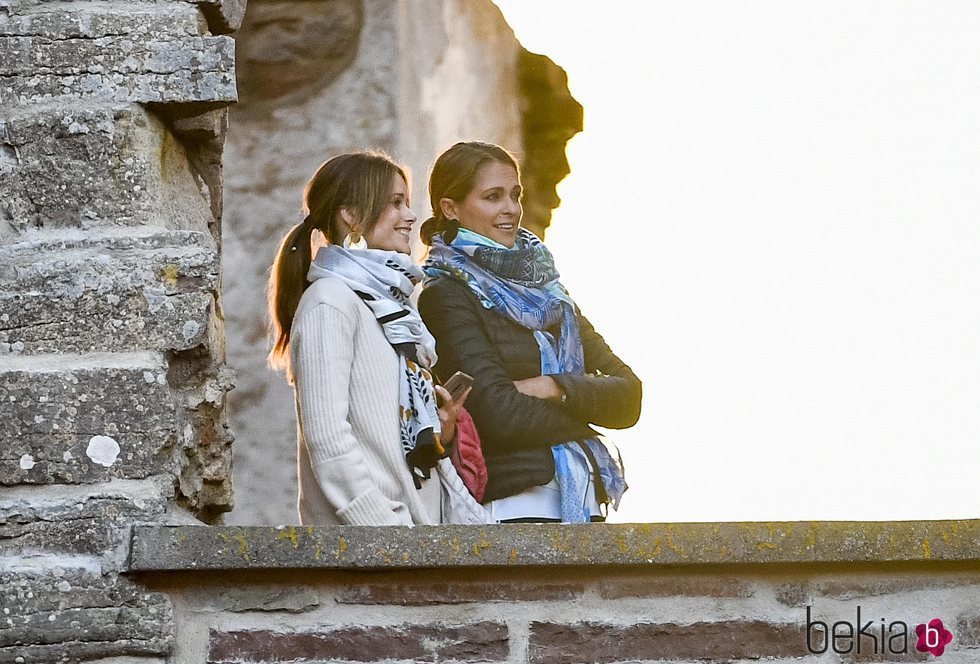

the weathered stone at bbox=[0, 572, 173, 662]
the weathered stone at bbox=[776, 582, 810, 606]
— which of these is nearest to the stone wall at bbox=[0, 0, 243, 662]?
the weathered stone at bbox=[0, 572, 173, 662]

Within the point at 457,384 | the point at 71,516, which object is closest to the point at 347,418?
the point at 457,384

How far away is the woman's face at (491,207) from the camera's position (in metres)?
3.44

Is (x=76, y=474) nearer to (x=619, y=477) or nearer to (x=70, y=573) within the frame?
(x=70, y=573)

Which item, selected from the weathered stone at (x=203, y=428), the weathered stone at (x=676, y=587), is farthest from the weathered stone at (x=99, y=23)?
the weathered stone at (x=676, y=587)

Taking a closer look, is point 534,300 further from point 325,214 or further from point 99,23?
point 99,23

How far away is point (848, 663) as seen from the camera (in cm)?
254

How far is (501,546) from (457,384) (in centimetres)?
71

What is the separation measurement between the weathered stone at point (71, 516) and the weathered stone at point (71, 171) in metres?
0.42

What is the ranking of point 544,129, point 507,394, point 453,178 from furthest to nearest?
point 544,129, point 453,178, point 507,394

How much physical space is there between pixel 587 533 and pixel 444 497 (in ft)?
1.99

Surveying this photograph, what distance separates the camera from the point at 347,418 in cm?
287

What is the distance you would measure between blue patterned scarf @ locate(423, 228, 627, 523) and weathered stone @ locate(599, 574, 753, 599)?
76 cm

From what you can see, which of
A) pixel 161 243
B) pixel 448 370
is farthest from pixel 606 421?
pixel 161 243

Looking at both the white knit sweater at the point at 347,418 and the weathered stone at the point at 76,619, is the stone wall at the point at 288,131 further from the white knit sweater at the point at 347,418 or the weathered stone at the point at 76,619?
the weathered stone at the point at 76,619
